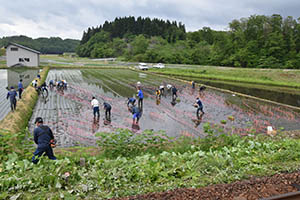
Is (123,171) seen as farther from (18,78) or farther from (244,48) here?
(244,48)

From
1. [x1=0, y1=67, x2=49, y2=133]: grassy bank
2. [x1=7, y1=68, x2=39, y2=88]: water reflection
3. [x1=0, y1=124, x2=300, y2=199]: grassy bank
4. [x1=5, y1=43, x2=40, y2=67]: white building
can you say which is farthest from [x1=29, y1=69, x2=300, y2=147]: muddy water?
[x1=5, y1=43, x2=40, y2=67]: white building

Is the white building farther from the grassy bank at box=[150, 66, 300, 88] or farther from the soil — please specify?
the soil

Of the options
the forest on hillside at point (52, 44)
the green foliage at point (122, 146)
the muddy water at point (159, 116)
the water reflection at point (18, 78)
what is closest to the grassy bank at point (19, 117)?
the muddy water at point (159, 116)

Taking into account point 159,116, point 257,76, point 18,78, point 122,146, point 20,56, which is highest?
point 20,56

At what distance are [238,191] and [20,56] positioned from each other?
5346 cm

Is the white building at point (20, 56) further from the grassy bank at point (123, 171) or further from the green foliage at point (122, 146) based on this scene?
the green foliage at point (122, 146)

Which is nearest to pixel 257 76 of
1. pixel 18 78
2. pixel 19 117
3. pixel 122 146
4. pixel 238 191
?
pixel 18 78

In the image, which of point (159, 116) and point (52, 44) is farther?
point (52, 44)

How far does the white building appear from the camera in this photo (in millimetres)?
48578

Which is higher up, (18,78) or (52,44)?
(52,44)

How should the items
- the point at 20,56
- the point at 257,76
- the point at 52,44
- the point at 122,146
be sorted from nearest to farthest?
the point at 122,146 → the point at 257,76 → the point at 20,56 → the point at 52,44

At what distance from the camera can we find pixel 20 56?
49.4 metres

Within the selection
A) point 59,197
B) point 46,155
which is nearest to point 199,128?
point 46,155

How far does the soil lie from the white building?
171 feet
